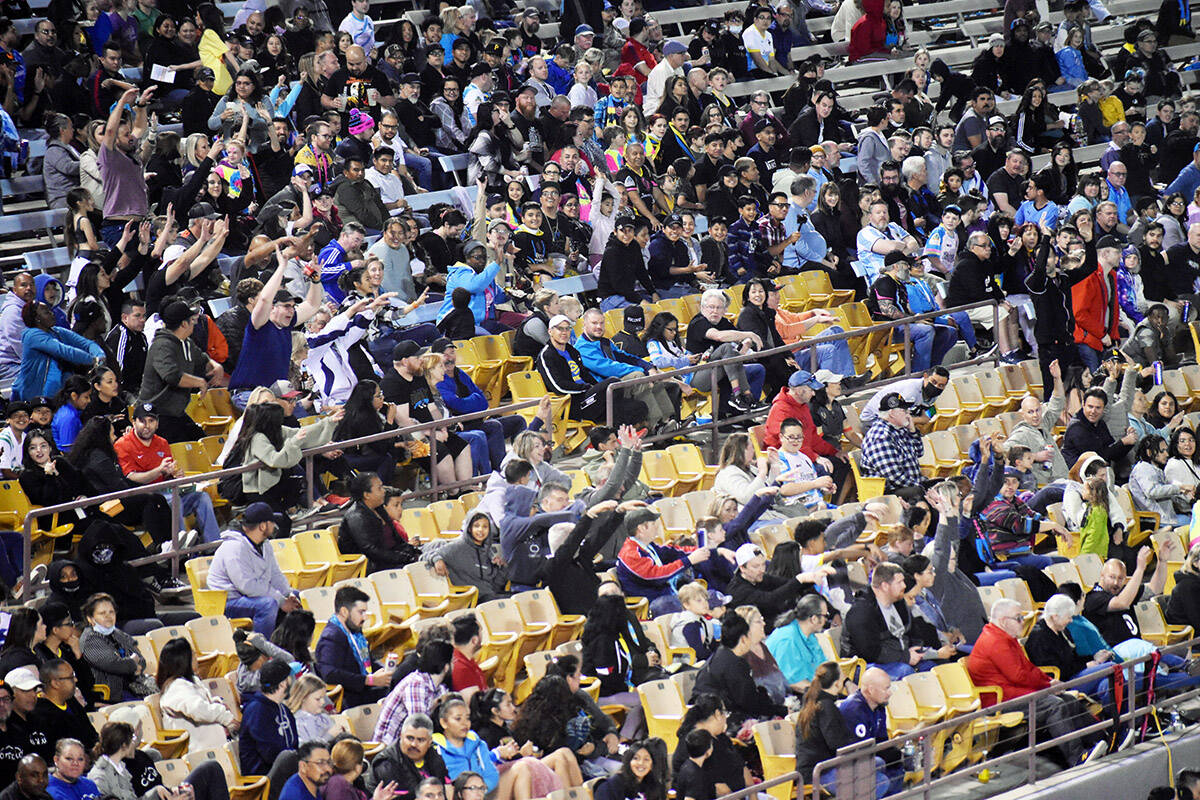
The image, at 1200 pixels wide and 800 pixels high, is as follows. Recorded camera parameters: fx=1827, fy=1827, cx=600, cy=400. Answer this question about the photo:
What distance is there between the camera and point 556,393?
11438mm

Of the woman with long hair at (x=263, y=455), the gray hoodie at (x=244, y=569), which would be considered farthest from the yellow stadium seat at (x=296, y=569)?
the gray hoodie at (x=244, y=569)

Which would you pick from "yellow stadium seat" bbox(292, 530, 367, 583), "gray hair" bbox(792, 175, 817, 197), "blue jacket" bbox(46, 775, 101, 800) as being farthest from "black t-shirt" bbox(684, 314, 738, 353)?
"blue jacket" bbox(46, 775, 101, 800)

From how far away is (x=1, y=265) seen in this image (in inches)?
505

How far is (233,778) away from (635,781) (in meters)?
1.69

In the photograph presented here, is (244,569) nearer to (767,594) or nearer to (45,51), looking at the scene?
(767,594)

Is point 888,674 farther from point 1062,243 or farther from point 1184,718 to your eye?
point 1062,243

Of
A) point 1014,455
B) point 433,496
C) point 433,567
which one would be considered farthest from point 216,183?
point 1014,455

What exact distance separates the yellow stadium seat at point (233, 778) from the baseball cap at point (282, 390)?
3362mm

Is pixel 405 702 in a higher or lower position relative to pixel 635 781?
higher

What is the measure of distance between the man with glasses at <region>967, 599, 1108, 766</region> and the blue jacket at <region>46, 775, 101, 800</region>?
427 centimetres

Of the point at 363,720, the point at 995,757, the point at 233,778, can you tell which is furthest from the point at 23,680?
the point at 995,757

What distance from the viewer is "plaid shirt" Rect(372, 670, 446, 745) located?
7.92 meters

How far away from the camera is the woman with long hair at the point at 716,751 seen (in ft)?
25.5

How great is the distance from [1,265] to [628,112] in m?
5.06
